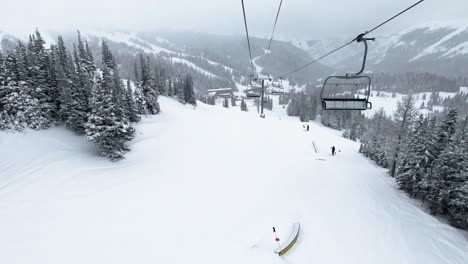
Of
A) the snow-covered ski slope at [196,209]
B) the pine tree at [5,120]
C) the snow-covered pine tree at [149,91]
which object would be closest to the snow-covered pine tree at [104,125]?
the snow-covered ski slope at [196,209]

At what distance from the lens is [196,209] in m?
15.2

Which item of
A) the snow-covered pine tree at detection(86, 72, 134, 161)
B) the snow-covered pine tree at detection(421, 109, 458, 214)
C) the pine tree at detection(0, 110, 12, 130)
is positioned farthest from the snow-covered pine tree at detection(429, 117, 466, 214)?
the pine tree at detection(0, 110, 12, 130)

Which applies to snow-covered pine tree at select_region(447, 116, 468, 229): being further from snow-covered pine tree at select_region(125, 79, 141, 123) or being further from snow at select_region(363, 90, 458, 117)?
snow at select_region(363, 90, 458, 117)

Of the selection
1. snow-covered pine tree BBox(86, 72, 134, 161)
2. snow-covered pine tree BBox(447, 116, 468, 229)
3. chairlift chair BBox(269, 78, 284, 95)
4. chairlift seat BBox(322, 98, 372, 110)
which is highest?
chairlift chair BBox(269, 78, 284, 95)

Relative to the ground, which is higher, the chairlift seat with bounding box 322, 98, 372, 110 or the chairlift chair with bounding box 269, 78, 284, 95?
the chairlift chair with bounding box 269, 78, 284, 95

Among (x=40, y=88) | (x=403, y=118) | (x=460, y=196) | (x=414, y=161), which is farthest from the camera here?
(x=40, y=88)

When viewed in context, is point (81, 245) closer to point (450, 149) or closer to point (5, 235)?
point (5, 235)

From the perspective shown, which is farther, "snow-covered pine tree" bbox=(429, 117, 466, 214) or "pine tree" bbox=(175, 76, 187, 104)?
"pine tree" bbox=(175, 76, 187, 104)

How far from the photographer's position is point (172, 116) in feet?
145

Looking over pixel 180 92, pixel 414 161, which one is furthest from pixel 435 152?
pixel 180 92

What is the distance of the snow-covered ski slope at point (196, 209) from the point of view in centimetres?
1172

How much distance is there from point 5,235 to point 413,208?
100 ft

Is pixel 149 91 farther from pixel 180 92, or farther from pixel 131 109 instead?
pixel 180 92

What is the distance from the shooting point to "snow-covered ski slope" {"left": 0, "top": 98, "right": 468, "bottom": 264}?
11.7 meters
